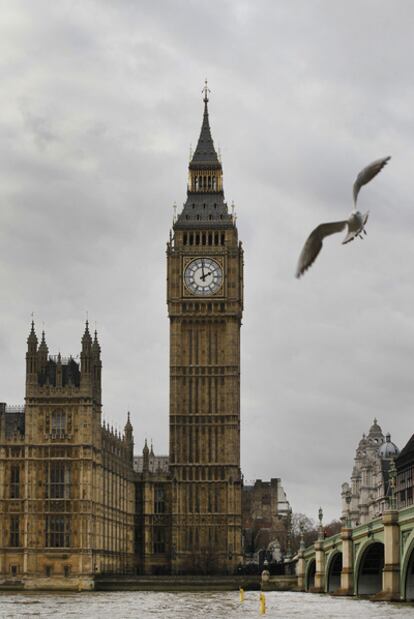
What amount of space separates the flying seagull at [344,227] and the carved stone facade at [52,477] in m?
107

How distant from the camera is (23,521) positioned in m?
132

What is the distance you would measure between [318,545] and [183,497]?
4293 centimetres

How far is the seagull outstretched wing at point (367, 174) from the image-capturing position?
26.6 meters

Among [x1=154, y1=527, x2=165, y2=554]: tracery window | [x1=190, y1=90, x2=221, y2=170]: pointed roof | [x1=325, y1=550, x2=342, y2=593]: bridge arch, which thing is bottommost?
[x1=325, y1=550, x2=342, y2=593]: bridge arch

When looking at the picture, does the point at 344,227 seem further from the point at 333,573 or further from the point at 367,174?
the point at 333,573

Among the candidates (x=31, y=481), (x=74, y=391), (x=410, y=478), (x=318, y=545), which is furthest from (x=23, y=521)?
(x=410, y=478)

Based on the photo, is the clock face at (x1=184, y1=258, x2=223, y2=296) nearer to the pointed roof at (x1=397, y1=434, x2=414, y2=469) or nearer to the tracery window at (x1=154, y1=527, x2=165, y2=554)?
the tracery window at (x1=154, y1=527, x2=165, y2=554)

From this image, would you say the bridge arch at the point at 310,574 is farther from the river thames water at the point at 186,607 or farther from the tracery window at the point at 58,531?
the tracery window at the point at 58,531

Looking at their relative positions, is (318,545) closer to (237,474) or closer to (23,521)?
(23,521)

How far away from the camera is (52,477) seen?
133 meters

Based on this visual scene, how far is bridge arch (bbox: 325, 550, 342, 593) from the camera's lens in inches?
4547

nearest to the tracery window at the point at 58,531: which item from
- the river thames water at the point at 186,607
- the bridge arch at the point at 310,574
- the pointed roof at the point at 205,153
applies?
the river thames water at the point at 186,607

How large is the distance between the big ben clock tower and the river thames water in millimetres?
42262

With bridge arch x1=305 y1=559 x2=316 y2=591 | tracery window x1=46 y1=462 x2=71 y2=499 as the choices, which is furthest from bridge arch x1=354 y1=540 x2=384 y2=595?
tracery window x1=46 y1=462 x2=71 y2=499
